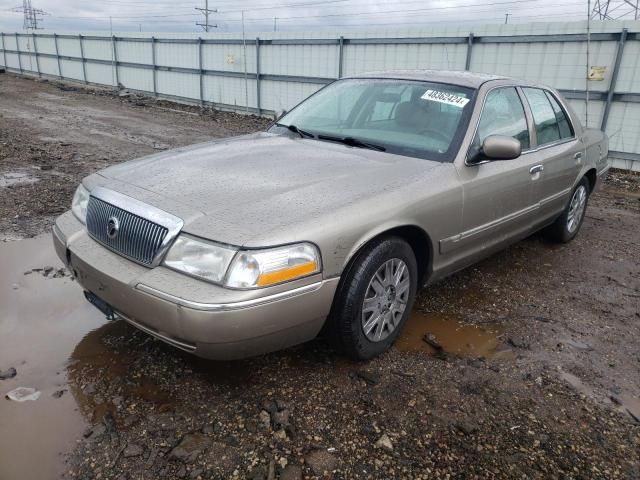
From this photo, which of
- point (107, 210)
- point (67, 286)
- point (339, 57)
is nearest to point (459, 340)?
point (107, 210)

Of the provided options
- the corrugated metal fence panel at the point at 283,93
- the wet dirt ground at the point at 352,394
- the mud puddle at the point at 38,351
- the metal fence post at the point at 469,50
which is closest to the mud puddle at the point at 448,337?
the wet dirt ground at the point at 352,394

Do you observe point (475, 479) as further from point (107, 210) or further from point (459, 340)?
point (107, 210)

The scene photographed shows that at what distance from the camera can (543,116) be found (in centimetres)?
432

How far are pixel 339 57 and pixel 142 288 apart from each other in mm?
11431

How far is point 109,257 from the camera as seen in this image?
260 cm

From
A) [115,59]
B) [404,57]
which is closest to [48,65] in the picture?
[115,59]

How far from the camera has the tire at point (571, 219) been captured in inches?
194

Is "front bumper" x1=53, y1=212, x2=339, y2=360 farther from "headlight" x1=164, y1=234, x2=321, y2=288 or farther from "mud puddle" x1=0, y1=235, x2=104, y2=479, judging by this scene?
"mud puddle" x1=0, y1=235, x2=104, y2=479

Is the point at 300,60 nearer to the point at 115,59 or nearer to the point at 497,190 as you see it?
the point at 497,190

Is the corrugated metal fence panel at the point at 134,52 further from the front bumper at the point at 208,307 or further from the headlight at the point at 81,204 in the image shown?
the front bumper at the point at 208,307

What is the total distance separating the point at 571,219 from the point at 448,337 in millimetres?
2637

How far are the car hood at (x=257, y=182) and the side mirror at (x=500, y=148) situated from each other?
1.19ft

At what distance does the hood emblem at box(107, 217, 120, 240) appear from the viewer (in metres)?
2.60

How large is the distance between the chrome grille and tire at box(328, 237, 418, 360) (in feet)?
3.13
